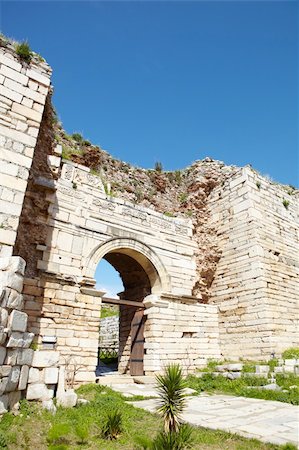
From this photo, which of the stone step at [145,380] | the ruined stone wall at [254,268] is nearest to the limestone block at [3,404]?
the stone step at [145,380]

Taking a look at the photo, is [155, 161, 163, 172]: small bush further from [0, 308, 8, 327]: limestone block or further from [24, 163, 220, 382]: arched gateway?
[0, 308, 8, 327]: limestone block

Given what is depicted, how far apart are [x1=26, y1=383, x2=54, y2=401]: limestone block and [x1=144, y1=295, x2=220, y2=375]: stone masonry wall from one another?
4.34m

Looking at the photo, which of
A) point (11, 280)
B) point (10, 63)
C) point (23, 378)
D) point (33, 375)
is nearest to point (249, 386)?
point (33, 375)

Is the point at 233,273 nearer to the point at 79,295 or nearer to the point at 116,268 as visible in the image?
the point at 116,268

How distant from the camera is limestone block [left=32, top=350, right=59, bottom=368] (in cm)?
519

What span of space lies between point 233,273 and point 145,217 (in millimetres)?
3460

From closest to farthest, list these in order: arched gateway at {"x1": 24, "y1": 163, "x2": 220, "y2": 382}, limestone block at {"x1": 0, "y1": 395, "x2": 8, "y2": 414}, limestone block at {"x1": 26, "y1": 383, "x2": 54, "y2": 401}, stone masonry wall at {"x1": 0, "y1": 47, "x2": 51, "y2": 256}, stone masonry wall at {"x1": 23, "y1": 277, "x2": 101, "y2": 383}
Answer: limestone block at {"x1": 0, "y1": 395, "x2": 8, "y2": 414} < limestone block at {"x1": 26, "y1": 383, "x2": 54, "y2": 401} < stone masonry wall at {"x1": 0, "y1": 47, "x2": 51, "y2": 256} < stone masonry wall at {"x1": 23, "y1": 277, "x2": 101, "y2": 383} < arched gateway at {"x1": 24, "y1": 163, "x2": 220, "y2": 382}

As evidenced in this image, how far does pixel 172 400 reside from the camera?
13.6ft

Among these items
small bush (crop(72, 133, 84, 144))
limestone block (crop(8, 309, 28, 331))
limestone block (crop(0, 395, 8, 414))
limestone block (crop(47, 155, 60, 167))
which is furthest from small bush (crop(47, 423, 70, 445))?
small bush (crop(72, 133, 84, 144))

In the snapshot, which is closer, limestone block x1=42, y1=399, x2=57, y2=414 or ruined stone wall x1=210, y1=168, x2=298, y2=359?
limestone block x1=42, y1=399, x2=57, y2=414

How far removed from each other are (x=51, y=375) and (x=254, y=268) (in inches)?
271

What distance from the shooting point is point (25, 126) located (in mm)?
6703

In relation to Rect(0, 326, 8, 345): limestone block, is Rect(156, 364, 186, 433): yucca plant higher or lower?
lower

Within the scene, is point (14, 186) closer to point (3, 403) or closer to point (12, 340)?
point (12, 340)
